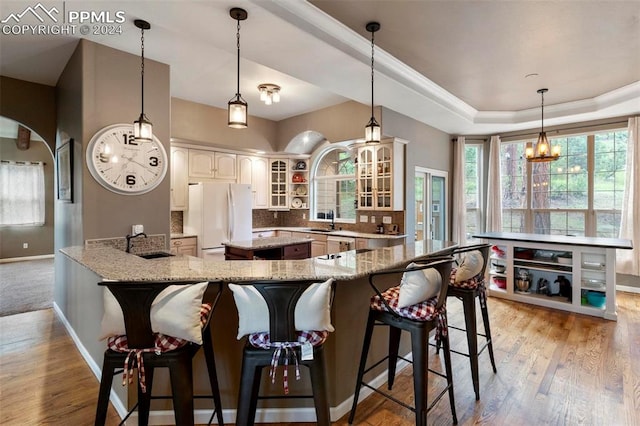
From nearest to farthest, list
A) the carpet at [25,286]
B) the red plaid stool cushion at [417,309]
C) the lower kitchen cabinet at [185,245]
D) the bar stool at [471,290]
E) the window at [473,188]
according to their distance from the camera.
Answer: the red plaid stool cushion at [417,309] → the bar stool at [471,290] → the carpet at [25,286] → the lower kitchen cabinet at [185,245] → the window at [473,188]

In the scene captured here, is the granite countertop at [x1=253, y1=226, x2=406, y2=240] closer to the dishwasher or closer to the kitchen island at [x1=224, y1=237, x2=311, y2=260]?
the dishwasher

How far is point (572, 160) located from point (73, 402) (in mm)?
7193

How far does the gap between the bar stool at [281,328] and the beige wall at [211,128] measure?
4148 mm

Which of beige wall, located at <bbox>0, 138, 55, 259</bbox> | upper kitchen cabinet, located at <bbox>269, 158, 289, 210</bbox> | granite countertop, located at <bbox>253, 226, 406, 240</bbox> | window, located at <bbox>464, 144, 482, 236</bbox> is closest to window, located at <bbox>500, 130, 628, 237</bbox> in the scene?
window, located at <bbox>464, 144, 482, 236</bbox>

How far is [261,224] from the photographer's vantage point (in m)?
6.55

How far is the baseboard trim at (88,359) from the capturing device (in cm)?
201

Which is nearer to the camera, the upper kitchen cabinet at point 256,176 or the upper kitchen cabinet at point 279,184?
the upper kitchen cabinet at point 256,176

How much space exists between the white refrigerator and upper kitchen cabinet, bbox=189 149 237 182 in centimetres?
37

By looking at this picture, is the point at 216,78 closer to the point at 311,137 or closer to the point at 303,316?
the point at 311,137

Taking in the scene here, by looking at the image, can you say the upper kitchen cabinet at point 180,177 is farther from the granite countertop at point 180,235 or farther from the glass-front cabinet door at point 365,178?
the glass-front cabinet door at point 365,178

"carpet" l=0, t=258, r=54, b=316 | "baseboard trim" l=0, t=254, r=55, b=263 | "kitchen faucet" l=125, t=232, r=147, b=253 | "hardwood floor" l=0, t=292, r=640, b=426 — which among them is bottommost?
"hardwood floor" l=0, t=292, r=640, b=426

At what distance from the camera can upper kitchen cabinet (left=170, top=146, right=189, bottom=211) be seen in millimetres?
5078

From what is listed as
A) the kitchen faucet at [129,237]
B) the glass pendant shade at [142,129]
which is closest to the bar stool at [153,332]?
the glass pendant shade at [142,129]

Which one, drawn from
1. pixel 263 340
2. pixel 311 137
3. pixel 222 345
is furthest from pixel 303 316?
pixel 311 137
